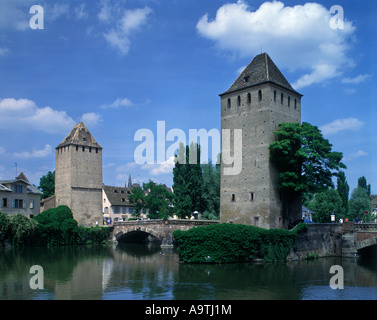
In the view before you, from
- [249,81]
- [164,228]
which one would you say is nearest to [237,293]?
[249,81]

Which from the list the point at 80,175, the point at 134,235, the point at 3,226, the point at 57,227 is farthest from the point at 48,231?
the point at 80,175

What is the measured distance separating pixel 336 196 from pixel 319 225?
88.6 feet

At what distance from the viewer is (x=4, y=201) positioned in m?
53.6

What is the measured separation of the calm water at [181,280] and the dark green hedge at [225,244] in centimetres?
117

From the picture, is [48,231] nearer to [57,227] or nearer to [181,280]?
[57,227]

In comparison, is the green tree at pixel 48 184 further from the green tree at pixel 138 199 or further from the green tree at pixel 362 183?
the green tree at pixel 362 183

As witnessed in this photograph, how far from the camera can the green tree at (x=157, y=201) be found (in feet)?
211

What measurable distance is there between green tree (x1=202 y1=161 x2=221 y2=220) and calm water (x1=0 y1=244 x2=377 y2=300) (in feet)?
60.6

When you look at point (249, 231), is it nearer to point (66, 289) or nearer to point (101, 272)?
point (101, 272)

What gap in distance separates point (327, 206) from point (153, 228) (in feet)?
87.6

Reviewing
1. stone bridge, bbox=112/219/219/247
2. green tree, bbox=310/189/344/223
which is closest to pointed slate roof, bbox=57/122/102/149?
stone bridge, bbox=112/219/219/247

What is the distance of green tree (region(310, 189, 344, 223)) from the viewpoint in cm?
6284

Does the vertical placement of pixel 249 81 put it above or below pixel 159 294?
above

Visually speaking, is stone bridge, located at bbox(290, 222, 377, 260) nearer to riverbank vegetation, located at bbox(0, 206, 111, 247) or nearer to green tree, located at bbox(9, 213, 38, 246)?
green tree, located at bbox(9, 213, 38, 246)
